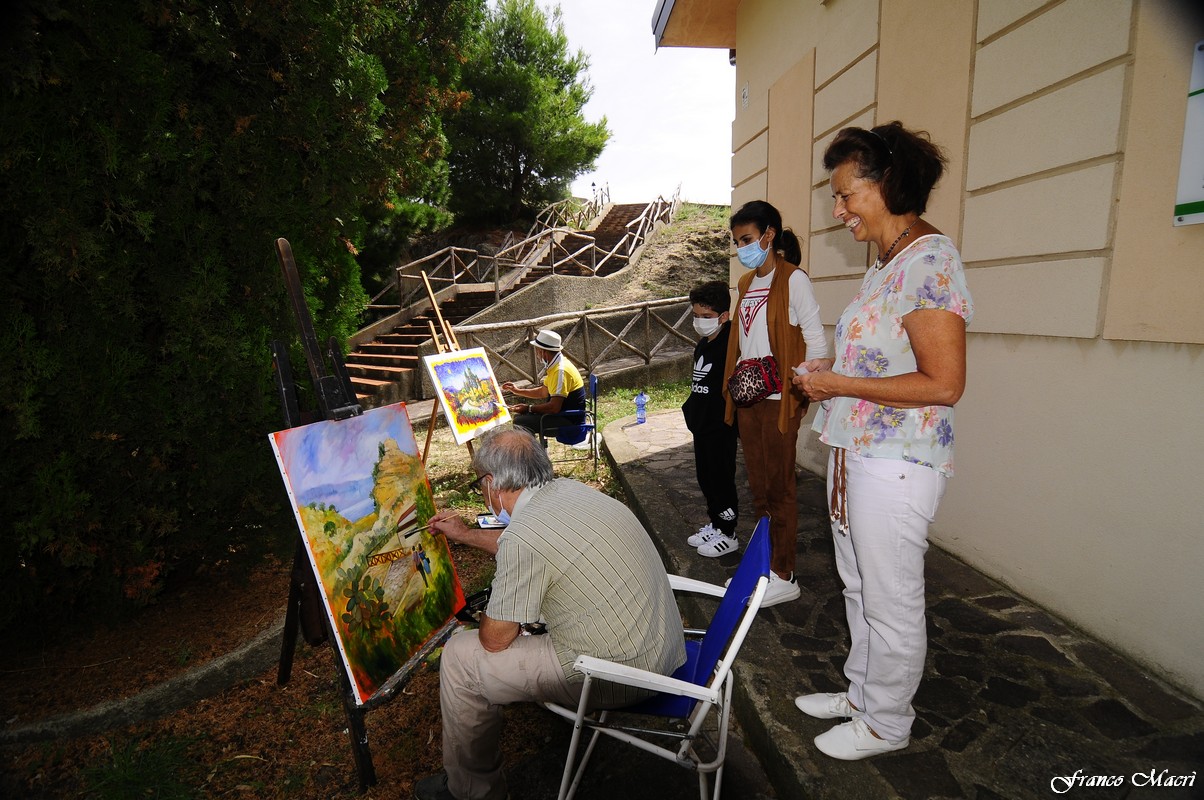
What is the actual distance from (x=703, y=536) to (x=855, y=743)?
1.84 m

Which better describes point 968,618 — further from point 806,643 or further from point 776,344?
point 776,344

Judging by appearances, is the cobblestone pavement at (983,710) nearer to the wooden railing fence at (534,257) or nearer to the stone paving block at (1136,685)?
the stone paving block at (1136,685)

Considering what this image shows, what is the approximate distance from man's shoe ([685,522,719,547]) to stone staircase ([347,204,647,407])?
538cm

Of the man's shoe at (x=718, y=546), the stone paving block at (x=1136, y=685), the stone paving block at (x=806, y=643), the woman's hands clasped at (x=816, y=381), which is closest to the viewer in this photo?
the woman's hands clasped at (x=816, y=381)

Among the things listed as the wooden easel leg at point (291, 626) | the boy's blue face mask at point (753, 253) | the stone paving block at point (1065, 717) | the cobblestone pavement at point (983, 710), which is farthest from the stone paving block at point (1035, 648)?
the wooden easel leg at point (291, 626)

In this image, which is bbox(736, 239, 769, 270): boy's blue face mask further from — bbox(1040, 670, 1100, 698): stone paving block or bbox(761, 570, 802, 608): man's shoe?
bbox(1040, 670, 1100, 698): stone paving block

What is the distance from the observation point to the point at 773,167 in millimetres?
5629

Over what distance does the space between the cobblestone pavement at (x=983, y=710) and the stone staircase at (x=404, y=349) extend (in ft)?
21.5

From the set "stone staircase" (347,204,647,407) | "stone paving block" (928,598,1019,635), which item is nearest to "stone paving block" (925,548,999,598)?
"stone paving block" (928,598,1019,635)

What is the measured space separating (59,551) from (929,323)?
144 inches

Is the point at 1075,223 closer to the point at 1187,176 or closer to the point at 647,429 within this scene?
the point at 1187,176

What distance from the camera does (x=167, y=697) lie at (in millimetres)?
2611

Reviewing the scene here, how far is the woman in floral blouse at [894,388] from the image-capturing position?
161 centimetres

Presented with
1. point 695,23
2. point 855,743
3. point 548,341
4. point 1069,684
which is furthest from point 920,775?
point 695,23
